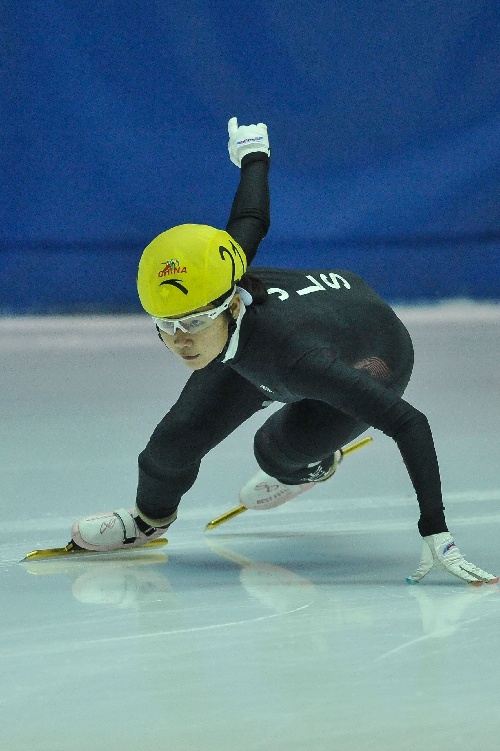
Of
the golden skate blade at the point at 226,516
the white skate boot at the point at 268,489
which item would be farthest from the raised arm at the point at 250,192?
the golden skate blade at the point at 226,516

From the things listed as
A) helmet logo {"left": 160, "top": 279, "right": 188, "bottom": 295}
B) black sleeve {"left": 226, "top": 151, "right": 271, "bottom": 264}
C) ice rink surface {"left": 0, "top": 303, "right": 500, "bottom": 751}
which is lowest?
ice rink surface {"left": 0, "top": 303, "right": 500, "bottom": 751}

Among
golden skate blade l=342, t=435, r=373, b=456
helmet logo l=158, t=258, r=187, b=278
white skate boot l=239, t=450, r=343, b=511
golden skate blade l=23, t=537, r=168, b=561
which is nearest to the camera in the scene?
helmet logo l=158, t=258, r=187, b=278

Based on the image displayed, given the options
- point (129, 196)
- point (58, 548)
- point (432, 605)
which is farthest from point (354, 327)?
point (129, 196)

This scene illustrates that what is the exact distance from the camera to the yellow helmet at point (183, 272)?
2277 millimetres

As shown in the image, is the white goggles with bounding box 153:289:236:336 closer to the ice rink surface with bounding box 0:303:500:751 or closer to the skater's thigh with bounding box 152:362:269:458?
the skater's thigh with bounding box 152:362:269:458

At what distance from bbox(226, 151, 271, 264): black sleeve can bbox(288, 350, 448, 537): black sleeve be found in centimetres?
53

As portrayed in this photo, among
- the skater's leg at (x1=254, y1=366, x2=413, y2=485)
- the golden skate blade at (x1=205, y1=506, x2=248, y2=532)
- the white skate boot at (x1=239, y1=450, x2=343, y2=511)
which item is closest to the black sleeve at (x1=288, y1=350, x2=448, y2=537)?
the skater's leg at (x1=254, y1=366, x2=413, y2=485)

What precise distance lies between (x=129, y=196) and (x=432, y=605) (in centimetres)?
339

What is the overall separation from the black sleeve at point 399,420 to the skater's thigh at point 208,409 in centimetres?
50

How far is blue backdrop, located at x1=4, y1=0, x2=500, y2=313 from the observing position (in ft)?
16.5

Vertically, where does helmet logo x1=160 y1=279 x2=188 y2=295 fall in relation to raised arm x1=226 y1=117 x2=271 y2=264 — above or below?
below

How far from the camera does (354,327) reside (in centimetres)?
268

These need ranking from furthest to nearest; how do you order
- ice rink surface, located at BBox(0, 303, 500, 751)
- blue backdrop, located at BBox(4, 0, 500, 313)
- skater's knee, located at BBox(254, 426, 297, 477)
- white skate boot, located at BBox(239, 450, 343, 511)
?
1. blue backdrop, located at BBox(4, 0, 500, 313)
2. white skate boot, located at BBox(239, 450, 343, 511)
3. skater's knee, located at BBox(254, 426, 297, 477)
4. ice rink surface, located at BBox(0, 303, 500, 751)

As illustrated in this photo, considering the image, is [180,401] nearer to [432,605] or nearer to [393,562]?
[393,562]
